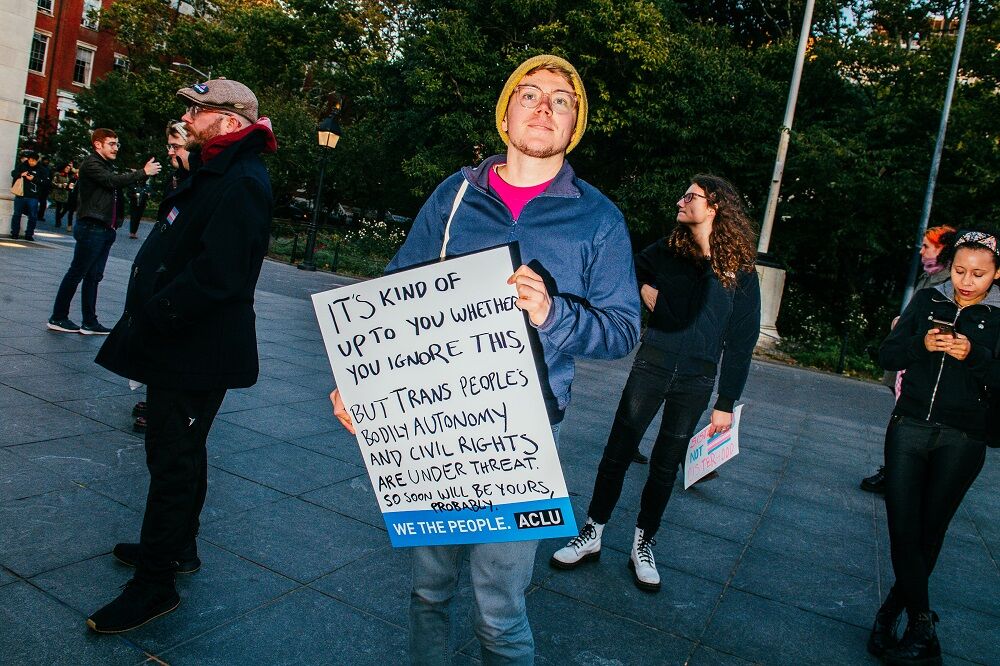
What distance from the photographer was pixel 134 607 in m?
2.70

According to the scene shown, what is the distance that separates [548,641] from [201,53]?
4458 cm

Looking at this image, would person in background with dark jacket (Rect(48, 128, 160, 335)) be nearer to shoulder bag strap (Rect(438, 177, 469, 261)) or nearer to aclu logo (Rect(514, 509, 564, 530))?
shoulder bag strap (Rect(438, 177, 469, 261))

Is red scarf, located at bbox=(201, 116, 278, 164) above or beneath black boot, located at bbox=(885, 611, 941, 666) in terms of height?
above

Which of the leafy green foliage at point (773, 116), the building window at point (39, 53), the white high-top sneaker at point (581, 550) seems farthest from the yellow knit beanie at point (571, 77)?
the building window at point (39, 53)

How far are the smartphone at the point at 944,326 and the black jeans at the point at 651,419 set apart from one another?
986 mm

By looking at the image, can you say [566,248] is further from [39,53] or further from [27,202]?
[39,53]

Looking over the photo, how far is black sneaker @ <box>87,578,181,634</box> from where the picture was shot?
8.63 ft

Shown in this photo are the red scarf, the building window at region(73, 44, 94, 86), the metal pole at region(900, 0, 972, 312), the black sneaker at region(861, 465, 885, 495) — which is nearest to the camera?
the red scarf

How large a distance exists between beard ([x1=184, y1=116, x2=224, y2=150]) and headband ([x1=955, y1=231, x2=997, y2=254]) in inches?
124

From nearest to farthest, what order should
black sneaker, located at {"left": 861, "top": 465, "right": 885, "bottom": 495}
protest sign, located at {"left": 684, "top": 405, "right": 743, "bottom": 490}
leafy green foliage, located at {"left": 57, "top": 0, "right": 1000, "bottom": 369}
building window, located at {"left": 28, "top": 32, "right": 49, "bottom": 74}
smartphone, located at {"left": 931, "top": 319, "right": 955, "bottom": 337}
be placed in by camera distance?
1. smartphone, located at {"left": 931, "top": 319, "right": 955, "bottom": 337}
2. protest sign, located at {"left": 684, "top": 405, "right": 743, "bottom": 490}
3. black sneaker, located at {"left": 861, "top": 465, "right": 885, "bottom": 495}
4. leafy green foliage, located at {"left": 57, "top": 0, "right": 1000, "bottom": 369}
5. building window, located at {"left": 28, "top": 32, "right": 49, "bottom": 74}

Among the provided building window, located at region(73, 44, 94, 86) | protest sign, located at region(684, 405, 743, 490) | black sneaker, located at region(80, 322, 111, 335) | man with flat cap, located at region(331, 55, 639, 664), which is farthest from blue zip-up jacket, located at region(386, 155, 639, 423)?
building window, located at region(73, 44, 94, 86)

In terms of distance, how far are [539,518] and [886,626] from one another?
7.30 ft

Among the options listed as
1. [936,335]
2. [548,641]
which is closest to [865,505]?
[936,335]

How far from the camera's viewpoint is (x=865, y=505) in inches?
219
